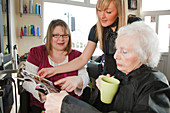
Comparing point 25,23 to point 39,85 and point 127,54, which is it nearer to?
point 39,85

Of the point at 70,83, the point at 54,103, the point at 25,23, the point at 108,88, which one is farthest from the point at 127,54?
the point at 25,23

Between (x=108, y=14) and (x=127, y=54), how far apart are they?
53 centimetres

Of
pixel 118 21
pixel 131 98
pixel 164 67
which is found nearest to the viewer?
pixel 131 98

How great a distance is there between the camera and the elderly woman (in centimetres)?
71

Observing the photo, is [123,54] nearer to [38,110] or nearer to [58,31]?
[58,31]

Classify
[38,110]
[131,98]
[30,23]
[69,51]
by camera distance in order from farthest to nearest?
1. [30,23]
2. [69,51]
3. [38,110]
4. [131,98]

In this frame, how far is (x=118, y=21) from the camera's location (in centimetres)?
121

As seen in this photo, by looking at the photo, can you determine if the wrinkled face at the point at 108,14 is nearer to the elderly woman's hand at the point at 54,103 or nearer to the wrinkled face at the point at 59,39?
the wrinkled face at the point at 59,39

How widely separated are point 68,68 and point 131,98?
776 millimetres

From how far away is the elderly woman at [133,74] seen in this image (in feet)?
2.33

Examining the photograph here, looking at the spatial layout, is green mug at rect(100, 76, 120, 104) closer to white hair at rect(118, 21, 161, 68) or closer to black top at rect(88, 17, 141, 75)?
white hair at rect(118, 21, 161, 68)

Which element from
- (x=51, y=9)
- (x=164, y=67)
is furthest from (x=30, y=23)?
(x=164, y=67)

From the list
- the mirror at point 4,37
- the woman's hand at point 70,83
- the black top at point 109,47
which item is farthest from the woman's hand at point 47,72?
the black top at point 109,47

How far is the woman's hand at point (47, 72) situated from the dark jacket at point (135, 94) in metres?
0.60
